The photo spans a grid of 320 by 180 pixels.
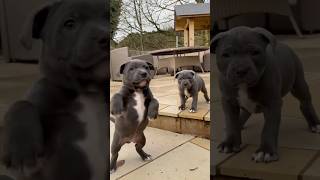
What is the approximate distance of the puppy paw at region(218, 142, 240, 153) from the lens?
0.81 metres

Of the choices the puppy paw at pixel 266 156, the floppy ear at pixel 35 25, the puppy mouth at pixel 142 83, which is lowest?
the puppy paw at pixel 266 156

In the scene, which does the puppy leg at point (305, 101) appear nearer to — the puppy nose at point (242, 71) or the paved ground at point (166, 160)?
the puppy nose at point (242, 71)

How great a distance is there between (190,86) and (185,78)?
0.03 meters

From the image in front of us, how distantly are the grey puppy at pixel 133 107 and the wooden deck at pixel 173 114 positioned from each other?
3 centimetres

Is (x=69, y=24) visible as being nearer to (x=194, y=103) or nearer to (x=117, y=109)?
(x=117, y=109)

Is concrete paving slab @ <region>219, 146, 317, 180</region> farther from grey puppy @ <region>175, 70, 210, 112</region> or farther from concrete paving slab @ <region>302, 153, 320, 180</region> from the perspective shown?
grey puppy @ <region>175, 70, 210, 112</region>

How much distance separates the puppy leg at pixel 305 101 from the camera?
2.51 ft

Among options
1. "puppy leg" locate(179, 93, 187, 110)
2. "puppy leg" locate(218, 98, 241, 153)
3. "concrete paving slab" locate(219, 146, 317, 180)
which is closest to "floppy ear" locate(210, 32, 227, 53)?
"puppy leg" locate(218, 98, 241, 153)

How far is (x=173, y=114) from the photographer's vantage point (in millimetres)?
1030

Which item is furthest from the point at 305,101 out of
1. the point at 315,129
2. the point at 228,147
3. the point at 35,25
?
the point at 35,25

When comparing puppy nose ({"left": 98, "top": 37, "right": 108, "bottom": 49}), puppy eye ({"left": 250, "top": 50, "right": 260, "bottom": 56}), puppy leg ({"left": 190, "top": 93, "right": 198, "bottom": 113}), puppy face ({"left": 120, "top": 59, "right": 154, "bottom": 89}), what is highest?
puppy nose ({"left": 98, "top": 37, "right": 108, "bottom": 49})

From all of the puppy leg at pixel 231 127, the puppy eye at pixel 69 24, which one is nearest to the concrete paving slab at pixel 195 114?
the puppy leg at pixel 231 127

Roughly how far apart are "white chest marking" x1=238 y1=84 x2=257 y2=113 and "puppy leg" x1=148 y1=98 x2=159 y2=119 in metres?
0.23

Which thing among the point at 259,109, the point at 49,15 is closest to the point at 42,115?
the point at 49,15
